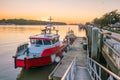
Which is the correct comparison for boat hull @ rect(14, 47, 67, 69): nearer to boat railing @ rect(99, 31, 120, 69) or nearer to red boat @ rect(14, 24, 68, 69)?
red boat @ rect(14, 24, 68, 69)

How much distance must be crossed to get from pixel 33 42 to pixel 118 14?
67.7 meters

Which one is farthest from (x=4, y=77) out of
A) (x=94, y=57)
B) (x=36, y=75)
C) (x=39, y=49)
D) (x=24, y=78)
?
(x=94, y=57)

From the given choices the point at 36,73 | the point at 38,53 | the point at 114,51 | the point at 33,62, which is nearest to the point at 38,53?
the point at 38,53

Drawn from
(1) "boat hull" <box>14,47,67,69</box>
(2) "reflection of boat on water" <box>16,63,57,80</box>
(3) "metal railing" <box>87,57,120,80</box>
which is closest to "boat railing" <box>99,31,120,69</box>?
(3) "metal railing" <box>87,57,120,80</box>

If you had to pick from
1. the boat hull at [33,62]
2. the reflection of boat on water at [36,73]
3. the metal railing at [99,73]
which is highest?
the metal railing at [99,73]

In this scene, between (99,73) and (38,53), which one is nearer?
(99,73)

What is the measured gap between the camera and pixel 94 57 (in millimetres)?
10523

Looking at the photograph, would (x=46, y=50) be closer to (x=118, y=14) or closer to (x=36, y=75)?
(x=36, y=75)

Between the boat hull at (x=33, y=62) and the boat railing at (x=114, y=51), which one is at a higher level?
the boat railing at (x=114, y=51)

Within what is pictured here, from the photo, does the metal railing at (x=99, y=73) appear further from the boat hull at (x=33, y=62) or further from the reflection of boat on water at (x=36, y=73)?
the boat hull at (x=33, y=62)

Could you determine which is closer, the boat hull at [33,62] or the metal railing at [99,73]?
the metal railing at [99,73]

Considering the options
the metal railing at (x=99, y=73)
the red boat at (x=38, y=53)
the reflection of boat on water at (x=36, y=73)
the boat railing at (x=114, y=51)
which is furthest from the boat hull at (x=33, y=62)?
the metal railing at (x=99, y=73)

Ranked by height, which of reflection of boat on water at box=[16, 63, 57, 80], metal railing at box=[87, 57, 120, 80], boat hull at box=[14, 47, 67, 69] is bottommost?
reflection of boat on water at box=[16, 63, 57, 80]

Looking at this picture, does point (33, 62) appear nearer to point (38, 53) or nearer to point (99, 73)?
point (38, 53)
